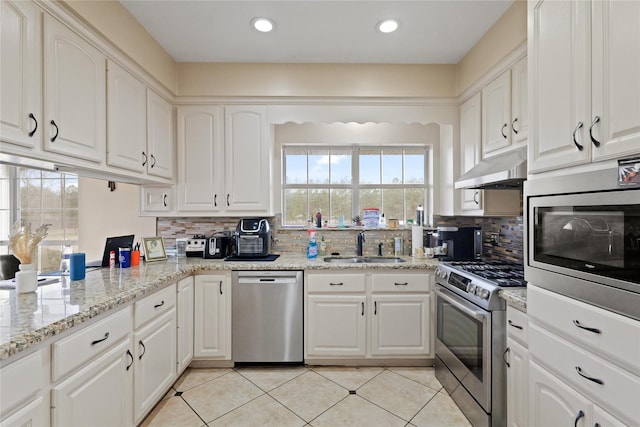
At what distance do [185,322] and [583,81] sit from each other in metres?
2.78

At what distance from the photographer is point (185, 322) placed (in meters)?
2.33

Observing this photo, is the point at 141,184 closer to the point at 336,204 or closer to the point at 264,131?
the point at 264,131

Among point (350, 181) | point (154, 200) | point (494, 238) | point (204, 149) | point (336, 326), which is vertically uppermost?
point (204, 149)

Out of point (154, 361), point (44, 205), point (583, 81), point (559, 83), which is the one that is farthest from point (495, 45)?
point (44, 205)

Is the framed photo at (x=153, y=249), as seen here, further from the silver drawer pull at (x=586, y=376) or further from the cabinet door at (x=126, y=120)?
the silver drawer pull at (x=586, y=376)

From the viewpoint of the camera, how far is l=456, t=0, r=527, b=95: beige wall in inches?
76.3

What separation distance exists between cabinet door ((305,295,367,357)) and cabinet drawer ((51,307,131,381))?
53.0 inches

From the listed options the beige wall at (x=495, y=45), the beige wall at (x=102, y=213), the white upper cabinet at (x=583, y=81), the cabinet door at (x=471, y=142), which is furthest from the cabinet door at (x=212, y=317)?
the beige wall at (x=495, y=45)

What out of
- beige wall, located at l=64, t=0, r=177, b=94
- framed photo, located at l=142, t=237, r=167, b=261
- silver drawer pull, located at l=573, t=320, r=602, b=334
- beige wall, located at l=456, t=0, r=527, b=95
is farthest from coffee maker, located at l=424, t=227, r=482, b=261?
beige wall, located at l=64, t=0, r=177, b=94

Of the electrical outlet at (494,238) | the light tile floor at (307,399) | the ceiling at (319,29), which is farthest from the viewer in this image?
the electrical outlet at (494,238)

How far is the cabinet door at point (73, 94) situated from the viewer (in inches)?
59.0

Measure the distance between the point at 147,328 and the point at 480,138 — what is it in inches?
111

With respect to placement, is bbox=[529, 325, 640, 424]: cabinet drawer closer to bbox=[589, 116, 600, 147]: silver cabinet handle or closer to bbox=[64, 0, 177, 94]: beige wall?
bbox=[589, 116, 600, 147]: silver cabinet handle

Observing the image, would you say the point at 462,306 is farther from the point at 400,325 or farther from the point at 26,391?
the point at 26,391
